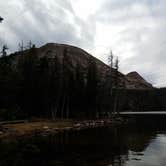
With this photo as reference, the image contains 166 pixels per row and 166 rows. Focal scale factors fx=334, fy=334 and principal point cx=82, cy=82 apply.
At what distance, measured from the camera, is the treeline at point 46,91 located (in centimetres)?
8001

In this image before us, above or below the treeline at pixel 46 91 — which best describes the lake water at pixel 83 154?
below

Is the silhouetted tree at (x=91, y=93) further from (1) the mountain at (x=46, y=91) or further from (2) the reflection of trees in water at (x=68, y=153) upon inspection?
(2) the reflection of trees in water at (x=68, y=153)

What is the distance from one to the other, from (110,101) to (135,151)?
77.8 m

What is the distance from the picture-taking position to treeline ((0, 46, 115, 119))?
263ft

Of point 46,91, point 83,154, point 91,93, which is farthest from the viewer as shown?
point 91,93

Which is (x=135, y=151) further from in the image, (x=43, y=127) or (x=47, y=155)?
(x=43, y=127)

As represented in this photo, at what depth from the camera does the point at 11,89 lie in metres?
76.6

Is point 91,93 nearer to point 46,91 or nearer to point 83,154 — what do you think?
point 46,91

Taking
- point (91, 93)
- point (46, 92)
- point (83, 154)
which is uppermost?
point (91, 93)

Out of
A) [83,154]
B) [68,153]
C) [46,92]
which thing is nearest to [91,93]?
[46,92]

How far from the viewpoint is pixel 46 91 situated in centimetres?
8462

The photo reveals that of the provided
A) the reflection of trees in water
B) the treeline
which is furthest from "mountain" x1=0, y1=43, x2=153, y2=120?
the reflection of trees in water

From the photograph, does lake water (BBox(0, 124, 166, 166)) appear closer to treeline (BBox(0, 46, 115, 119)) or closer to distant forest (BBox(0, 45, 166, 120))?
distant forest (BBox(0, 45, 166, 120))

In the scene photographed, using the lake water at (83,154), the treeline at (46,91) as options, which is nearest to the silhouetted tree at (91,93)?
the treeline at (46,91)
